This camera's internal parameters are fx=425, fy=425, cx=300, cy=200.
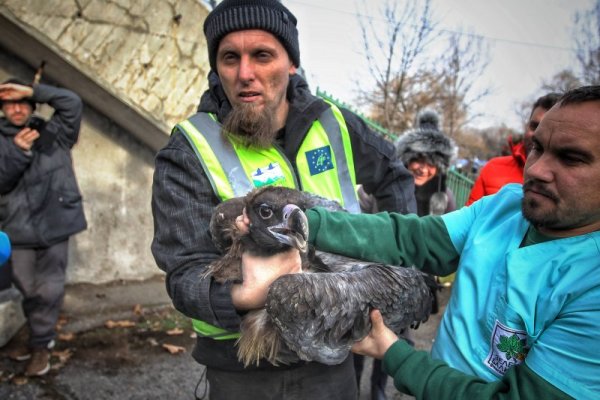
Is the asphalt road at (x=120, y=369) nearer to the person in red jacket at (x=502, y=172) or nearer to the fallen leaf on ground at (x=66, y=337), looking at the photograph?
the fallen leaf on ground at (x=66, y=337)

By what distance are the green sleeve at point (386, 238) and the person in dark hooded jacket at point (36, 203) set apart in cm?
416

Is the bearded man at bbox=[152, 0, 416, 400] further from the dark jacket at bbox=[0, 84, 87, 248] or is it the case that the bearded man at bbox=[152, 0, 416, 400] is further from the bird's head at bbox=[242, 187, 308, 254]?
the dark jacket at bbox=[0, 84, 87, 248]

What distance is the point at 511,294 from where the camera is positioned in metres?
1.55

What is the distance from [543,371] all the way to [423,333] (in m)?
5.51

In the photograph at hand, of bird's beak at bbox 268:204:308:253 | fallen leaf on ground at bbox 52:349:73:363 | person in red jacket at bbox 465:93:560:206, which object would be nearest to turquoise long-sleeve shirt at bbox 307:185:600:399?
bird's beak at bbox 268:204:308:253

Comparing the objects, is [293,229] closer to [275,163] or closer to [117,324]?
[275,163]

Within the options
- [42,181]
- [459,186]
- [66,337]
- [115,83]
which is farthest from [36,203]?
[459,186]

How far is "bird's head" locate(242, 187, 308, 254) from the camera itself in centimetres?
185

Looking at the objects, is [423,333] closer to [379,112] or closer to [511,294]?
[511,294]

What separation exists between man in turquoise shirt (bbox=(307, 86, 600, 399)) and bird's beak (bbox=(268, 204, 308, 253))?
115mm

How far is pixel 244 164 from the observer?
2207 mm

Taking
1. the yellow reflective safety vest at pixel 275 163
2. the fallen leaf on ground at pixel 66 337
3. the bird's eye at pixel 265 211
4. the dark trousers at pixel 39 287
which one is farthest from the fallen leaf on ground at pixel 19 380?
the bird's eye at pixel 265 211

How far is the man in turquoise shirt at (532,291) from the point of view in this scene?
1.33 metres

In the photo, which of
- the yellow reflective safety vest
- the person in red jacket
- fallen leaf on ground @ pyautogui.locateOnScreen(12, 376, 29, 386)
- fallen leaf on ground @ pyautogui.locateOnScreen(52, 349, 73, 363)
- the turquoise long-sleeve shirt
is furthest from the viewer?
fallen leaf on ground @ pyautogui.locateOnScreen(52, 349, 73, 363)
